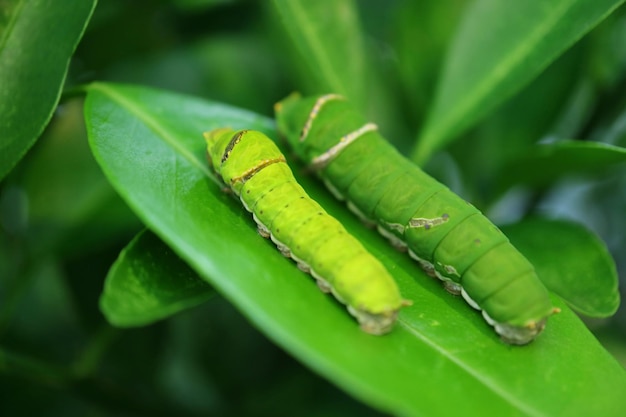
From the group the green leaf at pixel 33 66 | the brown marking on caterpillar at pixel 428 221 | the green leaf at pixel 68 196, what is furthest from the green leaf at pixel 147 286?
the green leaf at pixel 68 196

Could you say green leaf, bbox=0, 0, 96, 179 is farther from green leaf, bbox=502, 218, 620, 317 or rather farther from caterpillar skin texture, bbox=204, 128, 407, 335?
green leaf, bbox=502, 218, 620, 317

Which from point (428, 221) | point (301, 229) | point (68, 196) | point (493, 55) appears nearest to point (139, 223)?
point (68, 196)

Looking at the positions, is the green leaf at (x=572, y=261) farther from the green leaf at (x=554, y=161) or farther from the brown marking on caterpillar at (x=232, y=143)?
the brown marking on caterpillar at (x=232, y=143)

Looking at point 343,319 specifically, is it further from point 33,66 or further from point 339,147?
point 33,66

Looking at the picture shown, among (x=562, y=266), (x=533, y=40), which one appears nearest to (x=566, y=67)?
(x=533, y=40)

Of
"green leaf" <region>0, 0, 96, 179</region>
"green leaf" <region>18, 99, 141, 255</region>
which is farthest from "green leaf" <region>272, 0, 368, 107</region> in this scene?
Result: "green leaf" <region>18, 99, 141, 255</region>

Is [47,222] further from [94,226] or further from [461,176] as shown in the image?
[461,176]

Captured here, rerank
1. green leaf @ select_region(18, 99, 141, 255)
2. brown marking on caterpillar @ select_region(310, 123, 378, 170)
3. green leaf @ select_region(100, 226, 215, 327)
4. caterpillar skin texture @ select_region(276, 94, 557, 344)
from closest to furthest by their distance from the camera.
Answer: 1. green leaf @ select_region(100, 226, 215, 327)
2. caterpillar skin texture @ select_region(276, 94, 557, 344)
3. brown marking on caterpillar @ select_region(310, 123, 378, 170)
4. green leaf @ select_region(18, 99, 141, 255)

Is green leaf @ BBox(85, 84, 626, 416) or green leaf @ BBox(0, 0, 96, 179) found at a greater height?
green leaf @ BBox(0, 0, 96, 179)
